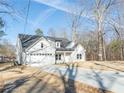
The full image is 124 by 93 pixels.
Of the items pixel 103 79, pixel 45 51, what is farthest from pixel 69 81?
pixel 45 51

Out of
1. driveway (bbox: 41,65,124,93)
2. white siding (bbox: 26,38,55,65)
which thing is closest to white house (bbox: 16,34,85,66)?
white siding (bbox: 26,38,55,65)

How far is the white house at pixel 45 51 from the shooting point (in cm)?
3704

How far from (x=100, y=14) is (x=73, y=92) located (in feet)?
97.0

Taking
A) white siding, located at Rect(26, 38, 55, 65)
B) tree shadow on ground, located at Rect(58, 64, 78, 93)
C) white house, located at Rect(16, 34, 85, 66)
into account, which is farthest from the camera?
white house, located at Rect(16, 34, 85, 66)

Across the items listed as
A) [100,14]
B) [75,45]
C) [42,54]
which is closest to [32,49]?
[42,54]

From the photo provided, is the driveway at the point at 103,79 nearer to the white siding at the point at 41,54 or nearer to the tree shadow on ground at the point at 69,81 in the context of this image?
the tree shadow on ground at the point at 69,81

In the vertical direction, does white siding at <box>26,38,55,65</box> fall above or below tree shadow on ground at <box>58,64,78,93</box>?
above

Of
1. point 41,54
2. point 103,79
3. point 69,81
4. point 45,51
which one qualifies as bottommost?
point 69,81

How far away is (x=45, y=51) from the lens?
126 ft

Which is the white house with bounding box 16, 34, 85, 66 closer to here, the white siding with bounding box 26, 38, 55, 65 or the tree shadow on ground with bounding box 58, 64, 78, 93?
the white siding with bounding box 26, 38, 55, 65

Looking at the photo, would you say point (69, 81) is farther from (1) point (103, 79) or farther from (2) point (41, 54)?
(2) point (41, 54)

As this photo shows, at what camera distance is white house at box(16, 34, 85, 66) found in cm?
3704

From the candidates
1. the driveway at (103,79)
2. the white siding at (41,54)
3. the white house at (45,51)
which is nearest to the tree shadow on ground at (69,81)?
the driveway at (103,79)

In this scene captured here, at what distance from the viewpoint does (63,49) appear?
4184cm
